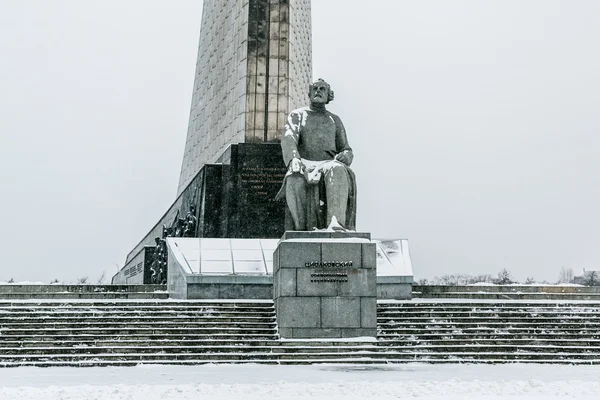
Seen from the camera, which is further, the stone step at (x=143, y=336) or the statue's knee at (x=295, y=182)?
the statue's knee at (x=295, y=182)

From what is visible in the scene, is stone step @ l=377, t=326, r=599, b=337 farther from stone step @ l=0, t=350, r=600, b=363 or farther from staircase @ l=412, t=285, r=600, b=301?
staircase @ l=412, t=285, r=600, b=301

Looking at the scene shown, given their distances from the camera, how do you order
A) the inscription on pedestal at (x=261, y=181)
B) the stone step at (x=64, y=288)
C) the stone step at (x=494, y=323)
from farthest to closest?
the inscription on pedestal at (x=261, y=181), the stone step at (x=64, y=288), the stone step at (x=494, y=323)

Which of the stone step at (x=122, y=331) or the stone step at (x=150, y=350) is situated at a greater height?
the stone step at (x=122, y=331)

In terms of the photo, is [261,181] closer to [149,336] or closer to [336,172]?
[336,172]

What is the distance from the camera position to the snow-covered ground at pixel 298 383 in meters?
7.55

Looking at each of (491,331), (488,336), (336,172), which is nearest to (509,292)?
(491,331)

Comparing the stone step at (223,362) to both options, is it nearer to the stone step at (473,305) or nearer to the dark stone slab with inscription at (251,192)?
the stone step at (473,305)

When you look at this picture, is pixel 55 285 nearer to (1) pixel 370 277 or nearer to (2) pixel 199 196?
(1) pixel 370 277

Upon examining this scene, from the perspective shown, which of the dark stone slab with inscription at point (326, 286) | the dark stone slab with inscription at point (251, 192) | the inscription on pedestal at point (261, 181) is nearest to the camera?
the dark stone slab with inscription at point (326, 286)

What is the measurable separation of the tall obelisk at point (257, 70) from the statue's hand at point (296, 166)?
11.9 m

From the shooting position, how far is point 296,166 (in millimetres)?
12242

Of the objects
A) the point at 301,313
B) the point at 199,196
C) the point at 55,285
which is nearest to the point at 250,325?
the point at 301,313

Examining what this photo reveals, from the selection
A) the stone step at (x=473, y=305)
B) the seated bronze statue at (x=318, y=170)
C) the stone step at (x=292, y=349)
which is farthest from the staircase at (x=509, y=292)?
the seated bronze statue at (x=318, y=170)

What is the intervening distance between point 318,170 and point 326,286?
1.95 meters
